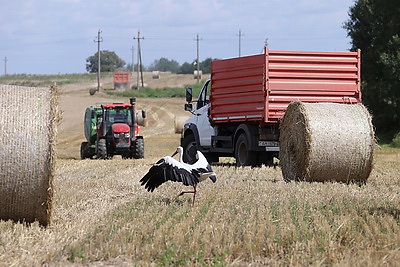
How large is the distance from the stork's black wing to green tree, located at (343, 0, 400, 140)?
24421 millimetres

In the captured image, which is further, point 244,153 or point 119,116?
point 119,116

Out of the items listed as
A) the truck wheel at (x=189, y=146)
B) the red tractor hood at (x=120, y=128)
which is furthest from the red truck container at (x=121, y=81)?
the truck wheel at (x=189, y=146)

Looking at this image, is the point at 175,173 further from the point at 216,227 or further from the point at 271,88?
the point at 271,88

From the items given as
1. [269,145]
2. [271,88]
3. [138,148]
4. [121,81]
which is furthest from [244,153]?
[121,81]

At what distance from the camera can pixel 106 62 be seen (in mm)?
172375

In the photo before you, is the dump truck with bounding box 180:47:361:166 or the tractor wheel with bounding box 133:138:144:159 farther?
the tractor wheel with bounding box 133:138:144:159

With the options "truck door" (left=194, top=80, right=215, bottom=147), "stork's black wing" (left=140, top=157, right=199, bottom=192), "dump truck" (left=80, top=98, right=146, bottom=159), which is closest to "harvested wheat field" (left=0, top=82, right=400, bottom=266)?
"stork's black wing" (left=140, top=157, right=199, bottom=192)

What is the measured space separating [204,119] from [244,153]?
7.90 ft

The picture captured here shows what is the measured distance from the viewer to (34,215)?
938cm

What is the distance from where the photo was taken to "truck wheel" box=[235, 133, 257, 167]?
65.1ft

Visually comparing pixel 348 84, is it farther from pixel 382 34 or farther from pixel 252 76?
pixel 382 34

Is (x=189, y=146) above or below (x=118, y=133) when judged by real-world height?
below

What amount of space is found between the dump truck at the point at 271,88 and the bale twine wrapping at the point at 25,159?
9.97 m

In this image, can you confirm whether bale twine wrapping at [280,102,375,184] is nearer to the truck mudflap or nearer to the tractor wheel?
the truck mudflap
